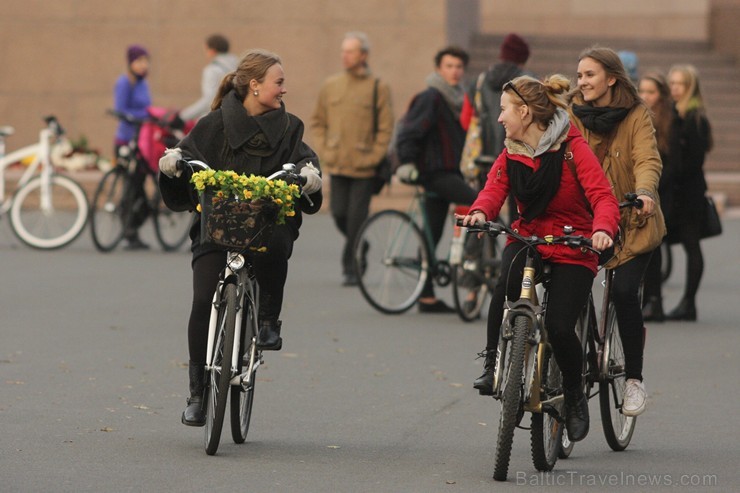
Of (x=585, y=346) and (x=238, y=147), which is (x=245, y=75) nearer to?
(x=238, y=147)

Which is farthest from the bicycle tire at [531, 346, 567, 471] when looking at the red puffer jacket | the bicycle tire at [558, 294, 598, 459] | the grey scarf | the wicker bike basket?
the grey scarf

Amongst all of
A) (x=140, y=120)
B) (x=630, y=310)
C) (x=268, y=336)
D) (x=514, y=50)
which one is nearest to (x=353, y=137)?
(x=514, y=50)

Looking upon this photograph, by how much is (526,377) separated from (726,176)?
18451 millimetres

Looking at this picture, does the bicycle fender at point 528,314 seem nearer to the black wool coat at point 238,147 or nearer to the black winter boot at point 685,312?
the black wool coat at point 238,147

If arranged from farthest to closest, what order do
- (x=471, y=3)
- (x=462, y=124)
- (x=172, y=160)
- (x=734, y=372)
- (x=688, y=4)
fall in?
(x=688, y=4), (x=471, y=3), (x=462, y=124), (x=734, y=372), (x=172, y=160)

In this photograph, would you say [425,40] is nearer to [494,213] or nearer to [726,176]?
[726,176]

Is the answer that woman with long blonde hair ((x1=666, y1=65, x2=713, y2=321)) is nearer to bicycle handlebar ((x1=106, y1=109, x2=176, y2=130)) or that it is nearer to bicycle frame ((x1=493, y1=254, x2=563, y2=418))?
bicycle handlebar ((x1=106, y1=109, x2=176, y2=130))

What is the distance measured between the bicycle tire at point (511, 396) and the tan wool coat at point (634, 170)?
107 cm

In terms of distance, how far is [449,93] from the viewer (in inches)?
472

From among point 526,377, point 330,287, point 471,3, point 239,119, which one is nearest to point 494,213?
point 526,377

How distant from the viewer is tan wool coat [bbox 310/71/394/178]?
13594mm

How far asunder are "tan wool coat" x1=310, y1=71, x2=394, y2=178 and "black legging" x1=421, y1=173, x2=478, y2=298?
1.53m

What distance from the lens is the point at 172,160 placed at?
6.67 m

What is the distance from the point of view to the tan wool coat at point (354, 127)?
1359 centimetres
